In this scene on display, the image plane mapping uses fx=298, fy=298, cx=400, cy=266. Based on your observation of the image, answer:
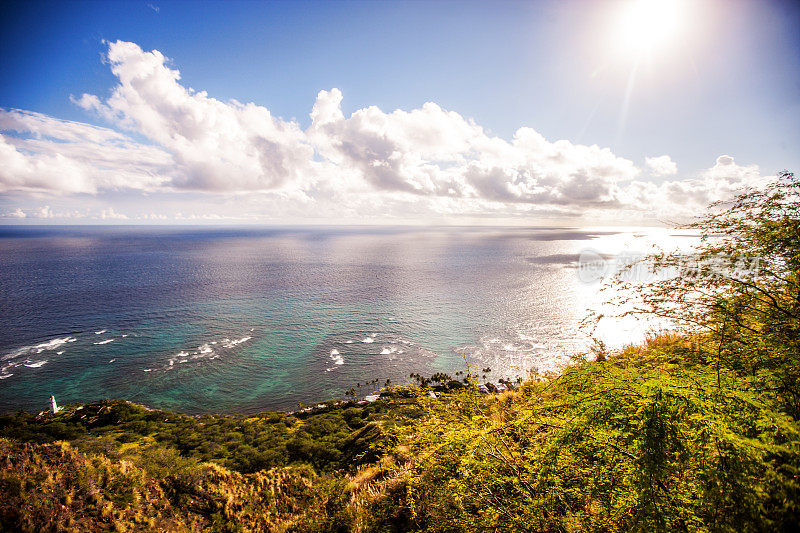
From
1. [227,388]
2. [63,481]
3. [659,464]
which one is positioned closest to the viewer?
[659,464]

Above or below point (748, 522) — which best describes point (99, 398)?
below

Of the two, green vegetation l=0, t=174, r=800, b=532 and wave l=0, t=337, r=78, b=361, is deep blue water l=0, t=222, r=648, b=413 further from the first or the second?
green vegetation l=0, t=174, r=800, b=532

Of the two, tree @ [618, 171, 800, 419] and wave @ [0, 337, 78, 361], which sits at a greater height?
tree @ [618, 171, 800, 419]

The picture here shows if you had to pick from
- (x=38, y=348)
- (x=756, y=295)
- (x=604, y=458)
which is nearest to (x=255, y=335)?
(x=38, y=348)

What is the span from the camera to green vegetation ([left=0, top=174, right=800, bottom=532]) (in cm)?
411

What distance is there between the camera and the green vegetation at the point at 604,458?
4109 millimetres

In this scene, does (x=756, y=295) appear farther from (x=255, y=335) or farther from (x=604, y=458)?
(x=255, y=335)

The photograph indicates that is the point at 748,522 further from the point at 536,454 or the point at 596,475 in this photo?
the point at 536,454

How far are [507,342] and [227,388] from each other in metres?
43.5

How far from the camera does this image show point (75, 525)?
32.7 feet

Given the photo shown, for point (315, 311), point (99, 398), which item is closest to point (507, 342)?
point (315, 311)

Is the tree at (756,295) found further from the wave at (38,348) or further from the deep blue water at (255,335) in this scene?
the wave at (38,348)

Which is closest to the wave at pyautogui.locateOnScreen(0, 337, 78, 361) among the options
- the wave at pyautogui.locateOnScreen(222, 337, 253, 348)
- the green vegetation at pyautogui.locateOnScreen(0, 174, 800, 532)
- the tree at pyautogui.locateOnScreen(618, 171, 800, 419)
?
the wave at pyautogui.locateOnScreen(222, 337, 253, 348)

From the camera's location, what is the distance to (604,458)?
507 centimetres
